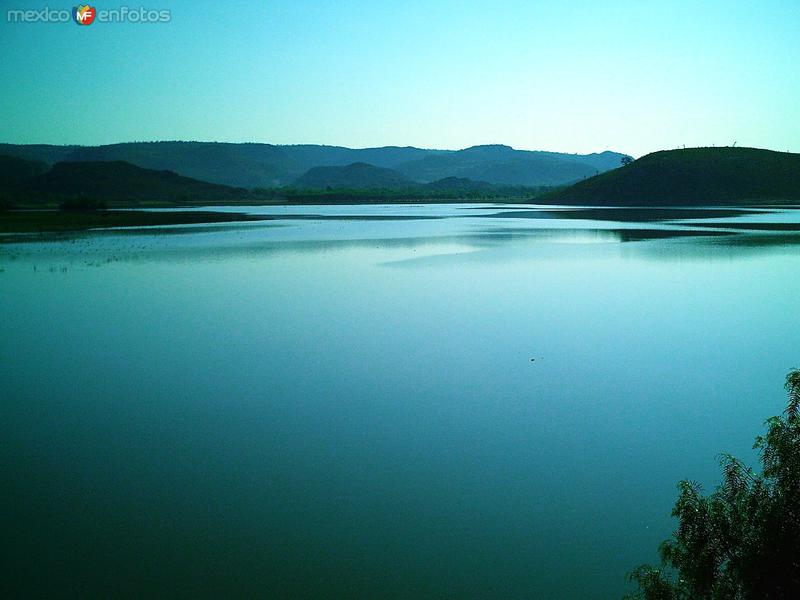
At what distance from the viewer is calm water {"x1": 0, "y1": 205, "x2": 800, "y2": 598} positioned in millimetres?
6910

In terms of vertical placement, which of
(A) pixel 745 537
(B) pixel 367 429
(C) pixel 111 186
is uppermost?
(C) pixel 111 186

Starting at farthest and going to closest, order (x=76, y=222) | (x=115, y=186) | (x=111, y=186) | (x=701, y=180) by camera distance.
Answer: (x=115, y=186) < (x=111, y=186) < (x=701, y=180) < (x=76, y=222)

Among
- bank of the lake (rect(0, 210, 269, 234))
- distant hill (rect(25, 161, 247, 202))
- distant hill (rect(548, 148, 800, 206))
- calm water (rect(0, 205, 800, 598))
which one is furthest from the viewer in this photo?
distant hill (rect(25, 161, 247, 202))

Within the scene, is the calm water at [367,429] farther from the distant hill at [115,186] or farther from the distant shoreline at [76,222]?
the distant hill at [115,186]

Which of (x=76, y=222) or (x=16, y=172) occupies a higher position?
(x=16, y=172)

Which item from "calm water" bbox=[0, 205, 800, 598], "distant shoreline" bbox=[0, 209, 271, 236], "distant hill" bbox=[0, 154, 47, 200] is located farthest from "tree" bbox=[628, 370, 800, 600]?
"distant hill" bbox=[0, 154, 47, 200]

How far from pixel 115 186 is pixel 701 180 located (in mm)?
120971

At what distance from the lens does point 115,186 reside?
14725 cm

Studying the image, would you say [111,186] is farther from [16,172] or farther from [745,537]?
[745,537]

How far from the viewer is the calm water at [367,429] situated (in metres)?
6.91

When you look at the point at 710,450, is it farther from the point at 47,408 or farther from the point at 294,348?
the point at 47,408

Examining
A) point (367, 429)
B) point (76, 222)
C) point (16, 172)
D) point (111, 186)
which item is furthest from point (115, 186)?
point (367, 429)

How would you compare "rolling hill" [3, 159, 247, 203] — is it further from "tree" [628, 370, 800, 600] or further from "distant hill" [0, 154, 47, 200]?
"tree" [628, 370, 800, 600]

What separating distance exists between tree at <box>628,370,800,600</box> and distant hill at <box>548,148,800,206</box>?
109m
